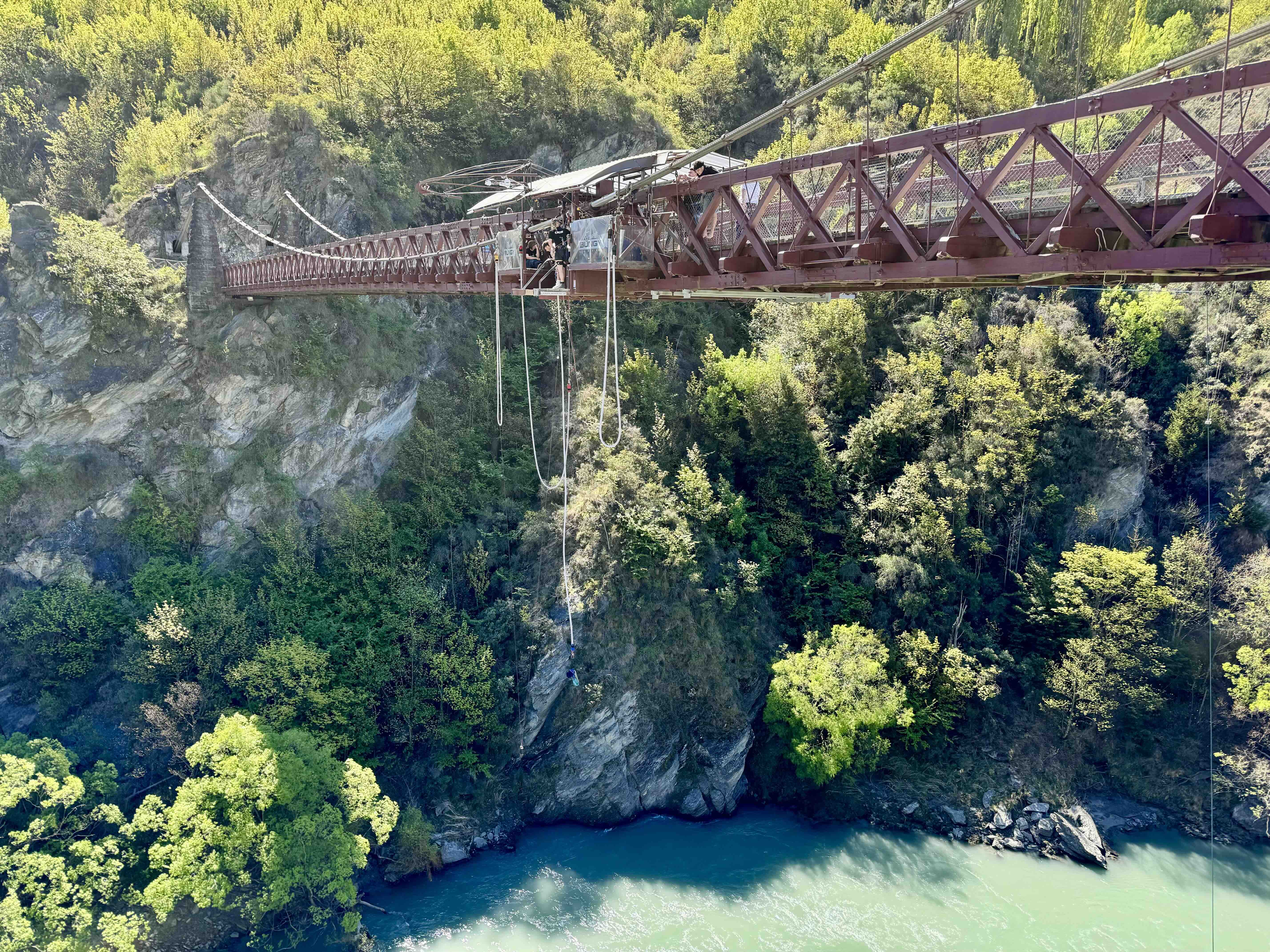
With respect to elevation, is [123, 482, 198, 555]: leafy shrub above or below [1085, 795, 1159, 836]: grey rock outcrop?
above

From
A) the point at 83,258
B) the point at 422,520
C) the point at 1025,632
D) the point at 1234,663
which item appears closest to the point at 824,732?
the point at 1025,632

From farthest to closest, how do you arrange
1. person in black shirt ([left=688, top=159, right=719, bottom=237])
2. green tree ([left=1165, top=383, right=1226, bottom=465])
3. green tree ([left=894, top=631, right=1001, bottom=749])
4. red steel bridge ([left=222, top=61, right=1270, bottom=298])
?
1. green tree ([left=1165, top=383, right=1226, bottom=465])
2. green tree ([left=894, top=631, right=1001, bottom=749])
3. person in black shirt ([left=688, top=159, right=719, bottom=237])
4. red steel bridge ([left=222, top=61, right=1270, bottom=298])

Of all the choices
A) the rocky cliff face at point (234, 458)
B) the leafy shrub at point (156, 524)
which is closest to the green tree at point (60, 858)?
the leafy shrub at point (156, 524)

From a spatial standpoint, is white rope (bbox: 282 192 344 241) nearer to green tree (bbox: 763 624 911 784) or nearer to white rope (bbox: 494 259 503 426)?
white rope (bbox: 494 259 503 426)

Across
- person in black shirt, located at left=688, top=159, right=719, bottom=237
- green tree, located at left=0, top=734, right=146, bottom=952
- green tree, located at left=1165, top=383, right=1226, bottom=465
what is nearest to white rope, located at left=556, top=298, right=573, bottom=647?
person in black shirt, located at left=688, top=159, right=719, bottom=237

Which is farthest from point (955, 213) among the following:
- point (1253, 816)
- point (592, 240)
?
point (1253, 816)

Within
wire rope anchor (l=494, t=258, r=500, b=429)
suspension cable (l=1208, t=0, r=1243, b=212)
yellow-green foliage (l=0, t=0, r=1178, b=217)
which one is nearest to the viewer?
suspension cable (l=1208, t=0, r=1243, b=212)

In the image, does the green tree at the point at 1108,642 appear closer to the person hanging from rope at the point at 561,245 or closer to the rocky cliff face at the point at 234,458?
the rocky cliff face at the point at 234,458

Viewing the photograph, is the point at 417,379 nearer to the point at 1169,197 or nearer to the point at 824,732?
the point at 824,732
